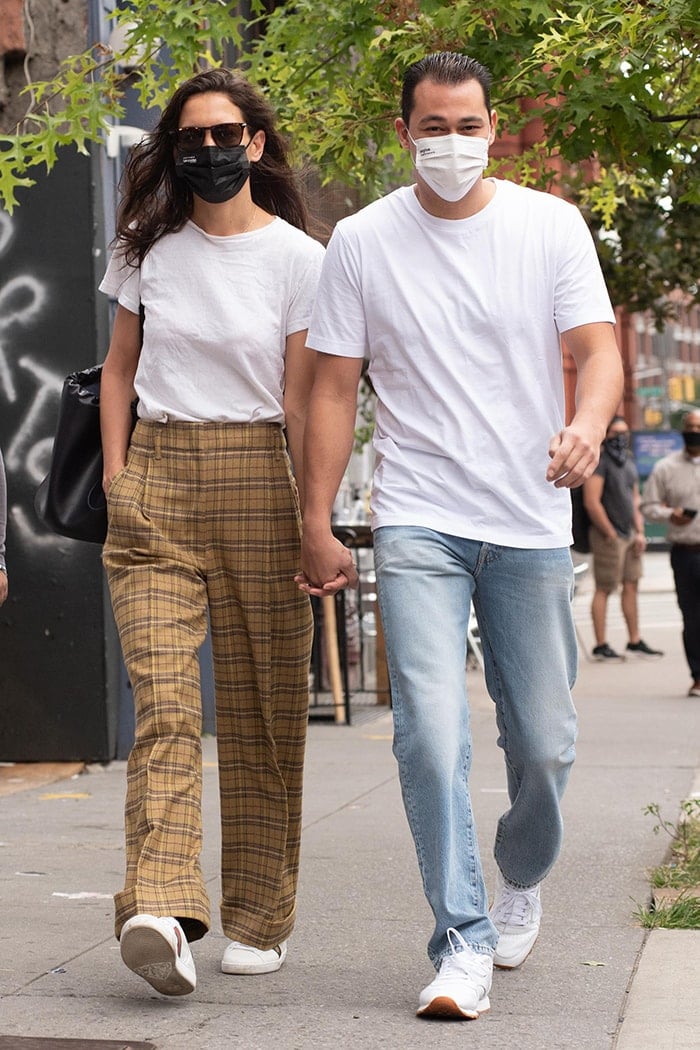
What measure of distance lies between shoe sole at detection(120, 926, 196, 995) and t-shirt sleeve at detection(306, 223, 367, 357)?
131 centimetres

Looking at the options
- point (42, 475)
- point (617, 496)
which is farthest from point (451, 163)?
point (617, 496)

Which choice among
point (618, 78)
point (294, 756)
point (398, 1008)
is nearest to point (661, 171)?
point (618, 78)

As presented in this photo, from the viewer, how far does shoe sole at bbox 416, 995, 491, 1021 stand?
3748 mm

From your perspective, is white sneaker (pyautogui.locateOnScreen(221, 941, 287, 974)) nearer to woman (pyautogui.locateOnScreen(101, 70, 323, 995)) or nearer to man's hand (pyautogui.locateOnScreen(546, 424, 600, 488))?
woman (pyautogui.locateOnScreen(101, 70, 323, 995))

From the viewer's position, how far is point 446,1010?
12.3 feet

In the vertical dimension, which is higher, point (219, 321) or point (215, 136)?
point (215, 136)

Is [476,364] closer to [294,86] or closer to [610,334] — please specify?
[610,334]

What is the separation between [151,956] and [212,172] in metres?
1.77

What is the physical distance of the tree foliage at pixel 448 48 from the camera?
4812mm

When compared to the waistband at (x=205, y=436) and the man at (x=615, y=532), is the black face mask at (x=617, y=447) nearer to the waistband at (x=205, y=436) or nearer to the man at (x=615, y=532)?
the man at (x=615, y=532)

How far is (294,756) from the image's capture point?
13.9 feet

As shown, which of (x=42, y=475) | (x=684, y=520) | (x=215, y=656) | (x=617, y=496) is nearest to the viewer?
(x=215, y=656)

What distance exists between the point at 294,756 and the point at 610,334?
1.25 metres

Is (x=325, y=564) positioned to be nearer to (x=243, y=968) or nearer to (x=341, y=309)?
(x=341, y=309)
